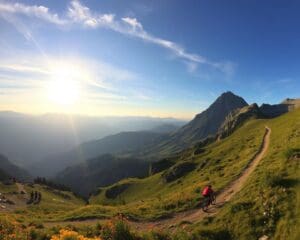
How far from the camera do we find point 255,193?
963 inches

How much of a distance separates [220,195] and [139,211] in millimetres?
8454

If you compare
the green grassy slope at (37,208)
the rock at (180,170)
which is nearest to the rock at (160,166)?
the green grassy slope at (37,208)

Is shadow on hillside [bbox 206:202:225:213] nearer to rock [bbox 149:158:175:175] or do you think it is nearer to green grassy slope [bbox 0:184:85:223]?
green grassy slope [bbox 0:184:85:223]

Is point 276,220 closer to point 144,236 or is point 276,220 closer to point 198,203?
point 144,236

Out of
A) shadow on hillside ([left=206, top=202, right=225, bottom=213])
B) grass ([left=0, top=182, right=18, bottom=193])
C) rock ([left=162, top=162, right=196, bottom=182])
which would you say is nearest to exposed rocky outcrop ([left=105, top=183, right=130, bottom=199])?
grass ([left=0, top=182, right=18, bottom=193])

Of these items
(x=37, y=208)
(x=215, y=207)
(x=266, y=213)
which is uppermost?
(x=266, y=213)

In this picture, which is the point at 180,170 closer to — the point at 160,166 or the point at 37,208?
the point at 37,208

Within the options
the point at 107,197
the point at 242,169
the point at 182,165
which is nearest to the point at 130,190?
the point at 107,197

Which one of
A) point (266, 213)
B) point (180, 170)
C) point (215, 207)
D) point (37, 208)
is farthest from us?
point (180, 170)

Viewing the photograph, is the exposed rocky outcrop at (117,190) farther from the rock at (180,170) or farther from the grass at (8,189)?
the rock at (180,170)

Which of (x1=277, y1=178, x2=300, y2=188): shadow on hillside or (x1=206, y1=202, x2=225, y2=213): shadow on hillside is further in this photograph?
(x1=206, y1=202, x2=225, y2=213): shadow on hillside

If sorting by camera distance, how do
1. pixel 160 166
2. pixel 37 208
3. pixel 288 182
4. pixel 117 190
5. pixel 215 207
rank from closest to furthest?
1. pixel 288 182
2. pixel 215 207
3. pixel 37 208
4. pixel 117 190
5. pixel 160 166

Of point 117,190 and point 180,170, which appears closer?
point 180,170

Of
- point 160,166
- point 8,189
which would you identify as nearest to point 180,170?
point 8,189
